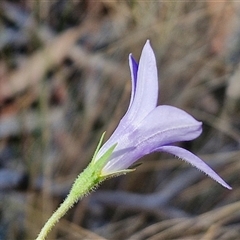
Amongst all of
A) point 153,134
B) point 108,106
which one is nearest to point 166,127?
point 153,134

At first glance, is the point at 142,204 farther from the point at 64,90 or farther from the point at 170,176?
the point at 64,90

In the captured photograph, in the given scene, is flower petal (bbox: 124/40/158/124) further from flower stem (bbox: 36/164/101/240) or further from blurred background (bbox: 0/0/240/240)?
blurred background (bbox: 0/0/240/240)

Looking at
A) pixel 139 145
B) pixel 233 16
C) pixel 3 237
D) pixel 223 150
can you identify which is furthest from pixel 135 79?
pixel 233 16

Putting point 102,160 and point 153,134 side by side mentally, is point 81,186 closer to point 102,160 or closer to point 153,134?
point 102,160

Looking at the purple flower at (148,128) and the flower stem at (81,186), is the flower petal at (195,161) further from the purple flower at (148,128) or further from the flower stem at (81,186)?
the flower stem at (81,186)

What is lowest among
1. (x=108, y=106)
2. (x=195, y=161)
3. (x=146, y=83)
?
(x=195, y=161)

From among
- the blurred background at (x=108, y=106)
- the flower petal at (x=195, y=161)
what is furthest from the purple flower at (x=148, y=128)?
the blurred background at (x=108, y=106)
